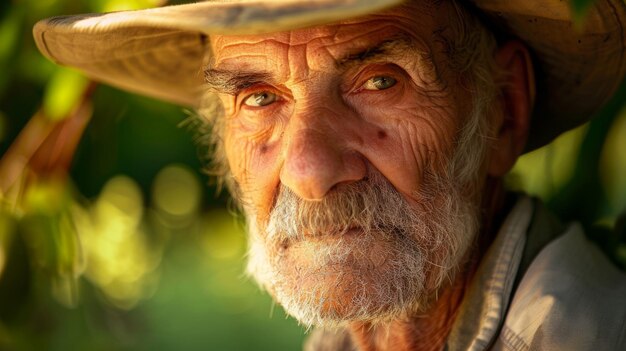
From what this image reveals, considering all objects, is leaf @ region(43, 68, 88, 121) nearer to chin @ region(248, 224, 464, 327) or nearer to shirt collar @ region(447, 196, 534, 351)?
chin @ region(248, 224, 464, 327)

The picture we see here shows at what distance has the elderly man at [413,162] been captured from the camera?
1965 mm

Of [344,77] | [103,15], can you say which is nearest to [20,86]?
[103,15]

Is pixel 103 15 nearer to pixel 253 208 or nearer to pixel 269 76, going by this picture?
pixel 269 76

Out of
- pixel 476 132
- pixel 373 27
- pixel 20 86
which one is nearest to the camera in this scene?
pixel 373 27

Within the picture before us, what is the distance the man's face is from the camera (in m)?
1.97

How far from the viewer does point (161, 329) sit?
4.49 meters

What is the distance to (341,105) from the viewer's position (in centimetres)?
200

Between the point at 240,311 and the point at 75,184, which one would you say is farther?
the point at 240,311

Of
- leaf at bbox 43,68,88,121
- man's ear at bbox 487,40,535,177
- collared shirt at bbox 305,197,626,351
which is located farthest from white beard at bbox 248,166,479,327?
leaf at bbox 43,68,88,121

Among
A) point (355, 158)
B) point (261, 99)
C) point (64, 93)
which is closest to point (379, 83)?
point (355, 158)

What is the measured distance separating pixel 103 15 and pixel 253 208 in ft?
1.94

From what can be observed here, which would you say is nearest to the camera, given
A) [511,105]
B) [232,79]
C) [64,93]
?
[232,79]

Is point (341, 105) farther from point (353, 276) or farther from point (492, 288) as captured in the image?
point (492, 288)

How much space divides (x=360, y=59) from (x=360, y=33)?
0.19ft
